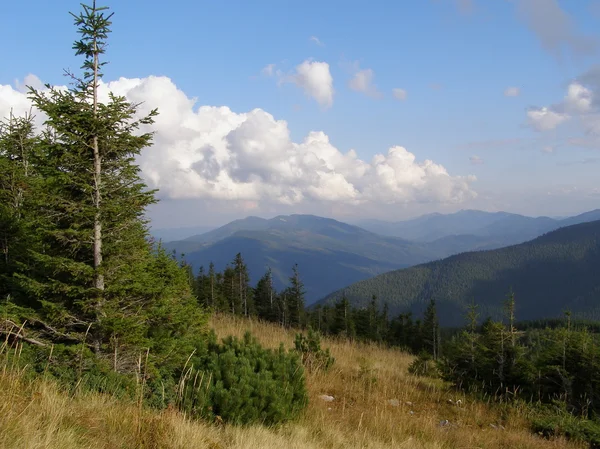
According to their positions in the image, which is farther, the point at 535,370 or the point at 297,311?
the point at 297,311

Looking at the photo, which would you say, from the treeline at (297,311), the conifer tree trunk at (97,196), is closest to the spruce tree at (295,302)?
the treeline at (297,311)

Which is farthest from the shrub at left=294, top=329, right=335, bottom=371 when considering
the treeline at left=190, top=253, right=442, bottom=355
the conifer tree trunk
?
the treeline at left=190, top=253, right=442, bottom=355

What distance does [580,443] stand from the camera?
6.08 meters

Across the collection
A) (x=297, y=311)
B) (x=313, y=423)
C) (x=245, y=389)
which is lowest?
(x=297, y=311)

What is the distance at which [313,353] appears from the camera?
8461 millimetres

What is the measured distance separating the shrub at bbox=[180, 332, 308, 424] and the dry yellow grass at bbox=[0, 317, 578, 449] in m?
0.23

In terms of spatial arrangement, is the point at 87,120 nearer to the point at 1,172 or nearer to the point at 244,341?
the point at 244,341

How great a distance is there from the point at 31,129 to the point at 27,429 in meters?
11.5

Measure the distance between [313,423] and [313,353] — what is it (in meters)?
3.26

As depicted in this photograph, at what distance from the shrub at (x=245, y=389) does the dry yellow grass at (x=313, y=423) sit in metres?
0.23

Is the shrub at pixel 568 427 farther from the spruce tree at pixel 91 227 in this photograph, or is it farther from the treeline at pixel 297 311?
the treeline at pixel 297 311

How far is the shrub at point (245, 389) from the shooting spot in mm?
4582

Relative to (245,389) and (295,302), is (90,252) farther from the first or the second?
(295,302)

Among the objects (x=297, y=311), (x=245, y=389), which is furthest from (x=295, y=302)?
(x=245, y=389)
